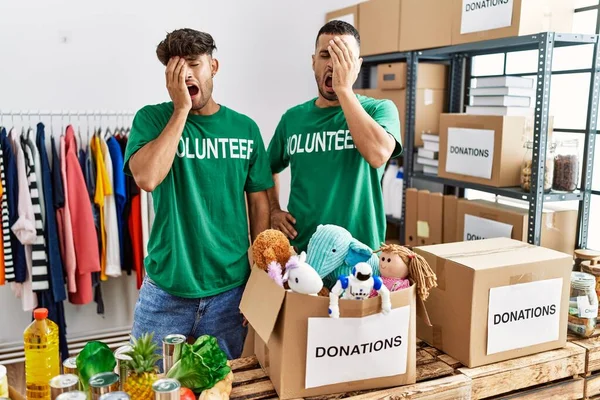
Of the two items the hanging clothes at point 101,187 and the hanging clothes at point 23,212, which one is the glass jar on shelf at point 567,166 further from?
the hanging clothes at point 23,212

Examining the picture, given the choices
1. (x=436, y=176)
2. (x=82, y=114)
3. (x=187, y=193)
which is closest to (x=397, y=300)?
(x=187, y=193)

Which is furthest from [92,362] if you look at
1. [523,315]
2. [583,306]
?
[583,306]

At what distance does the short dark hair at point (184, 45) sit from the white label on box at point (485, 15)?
1.41 meters

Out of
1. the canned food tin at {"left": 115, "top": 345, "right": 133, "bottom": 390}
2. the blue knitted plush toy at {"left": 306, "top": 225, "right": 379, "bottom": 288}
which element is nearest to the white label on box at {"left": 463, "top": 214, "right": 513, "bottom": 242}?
the blue knitted plush toy at {"left": 306, "top": 225, "right": 379, "bottom": 288}

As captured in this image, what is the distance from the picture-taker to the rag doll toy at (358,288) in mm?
1118

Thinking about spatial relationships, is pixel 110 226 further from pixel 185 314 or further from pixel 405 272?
pixel 405 272

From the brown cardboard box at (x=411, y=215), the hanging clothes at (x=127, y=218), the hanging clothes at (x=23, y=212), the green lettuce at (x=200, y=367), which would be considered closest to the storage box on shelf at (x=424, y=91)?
the brown cardboard box at (x=411, y=215)

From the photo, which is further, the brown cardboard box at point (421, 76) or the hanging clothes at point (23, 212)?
the brown cardboard box at point (421, 76)

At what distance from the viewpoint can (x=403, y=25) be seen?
3.05 metres

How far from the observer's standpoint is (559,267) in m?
1.45

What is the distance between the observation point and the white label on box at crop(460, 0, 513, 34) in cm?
233

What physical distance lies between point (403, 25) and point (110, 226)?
202 cm

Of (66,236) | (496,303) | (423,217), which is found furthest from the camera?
(423,217)

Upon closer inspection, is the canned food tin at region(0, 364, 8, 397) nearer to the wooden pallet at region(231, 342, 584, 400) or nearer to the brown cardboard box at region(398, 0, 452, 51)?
the wooden pallet at region(231, 342, 584, 400)
